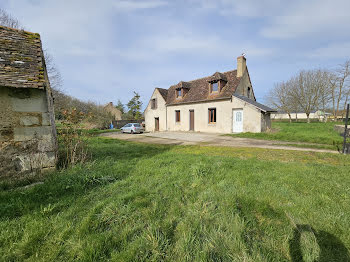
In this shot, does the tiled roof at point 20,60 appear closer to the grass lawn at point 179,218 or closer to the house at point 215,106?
the grass lawn at point 179,218

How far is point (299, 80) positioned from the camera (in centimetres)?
3155

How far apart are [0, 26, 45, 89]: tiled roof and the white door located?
15.5 meters

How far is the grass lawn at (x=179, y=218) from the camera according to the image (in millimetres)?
1814

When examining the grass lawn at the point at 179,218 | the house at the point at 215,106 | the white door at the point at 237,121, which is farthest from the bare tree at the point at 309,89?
the grass lawn at the point at 179,218

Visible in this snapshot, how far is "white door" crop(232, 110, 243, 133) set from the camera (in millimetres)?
16078

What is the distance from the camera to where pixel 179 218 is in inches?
94.5

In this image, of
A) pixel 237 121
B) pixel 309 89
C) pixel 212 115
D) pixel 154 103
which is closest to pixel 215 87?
pixel 212 115

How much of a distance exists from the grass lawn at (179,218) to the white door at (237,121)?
490 inches

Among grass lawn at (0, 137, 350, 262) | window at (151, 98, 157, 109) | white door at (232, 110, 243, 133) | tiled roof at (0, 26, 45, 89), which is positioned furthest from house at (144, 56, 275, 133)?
tiled roof at (0, 26, 45, 89)

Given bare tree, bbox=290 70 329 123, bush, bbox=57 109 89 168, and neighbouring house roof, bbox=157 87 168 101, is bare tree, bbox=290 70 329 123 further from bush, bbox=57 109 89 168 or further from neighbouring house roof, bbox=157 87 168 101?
bush, bbox=57 109 89 168

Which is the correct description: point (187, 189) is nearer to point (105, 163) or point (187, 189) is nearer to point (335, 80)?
point (105, 163)

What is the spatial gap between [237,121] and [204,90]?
6167 millimetres

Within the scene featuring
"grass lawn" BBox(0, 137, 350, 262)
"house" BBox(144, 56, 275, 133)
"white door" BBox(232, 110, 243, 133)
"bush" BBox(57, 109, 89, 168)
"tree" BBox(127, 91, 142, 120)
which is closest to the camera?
"grass lawn" BBox(0, 137, 350, 262)

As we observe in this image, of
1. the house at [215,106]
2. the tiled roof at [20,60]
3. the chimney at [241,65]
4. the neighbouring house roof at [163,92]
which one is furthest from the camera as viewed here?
the neighbouring house roof at [163,92]
